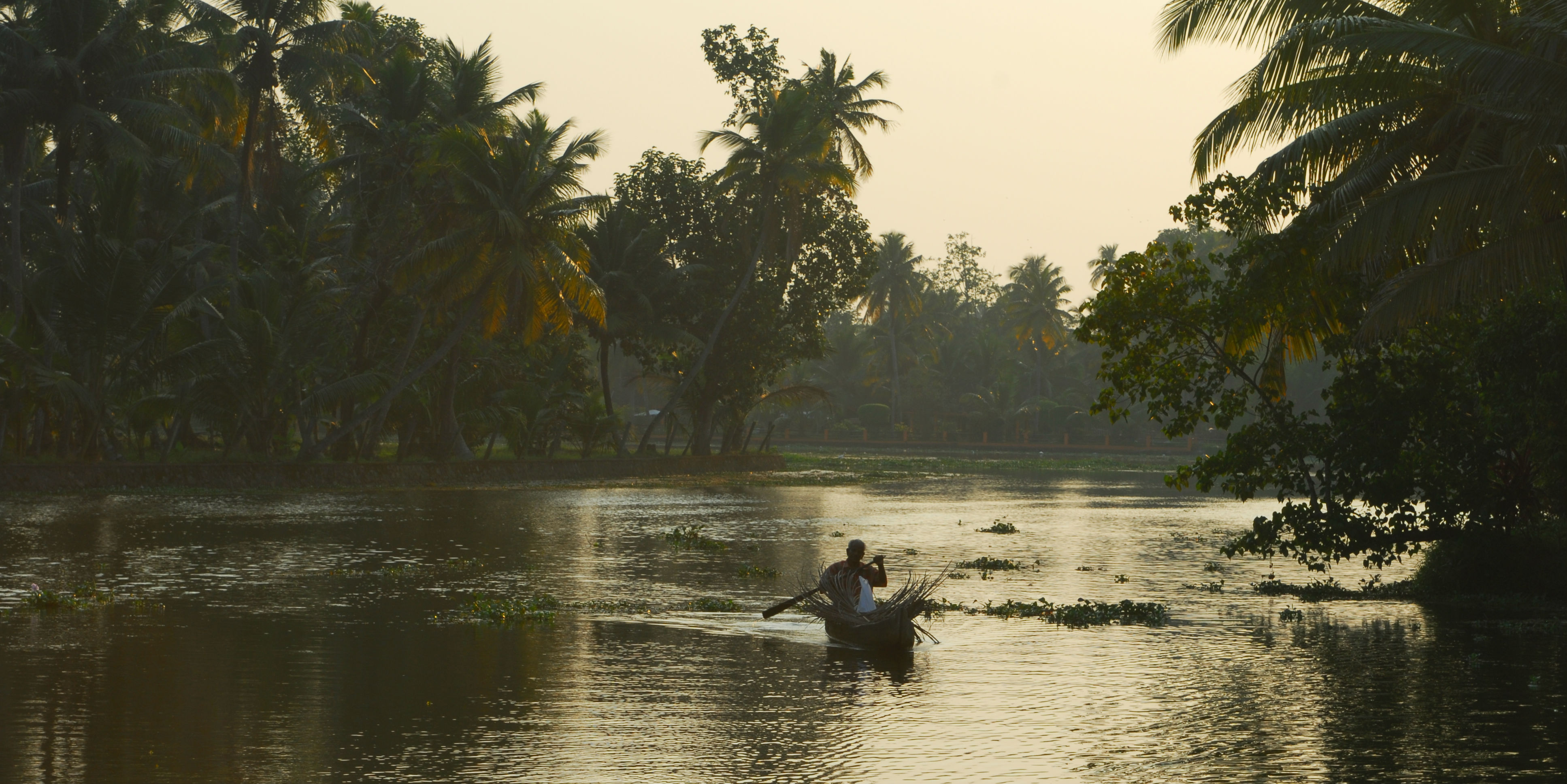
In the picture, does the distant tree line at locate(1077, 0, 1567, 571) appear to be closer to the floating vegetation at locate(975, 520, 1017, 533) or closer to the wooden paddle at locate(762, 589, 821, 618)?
the wooden paddle at locate(762, 589, 821, 618)

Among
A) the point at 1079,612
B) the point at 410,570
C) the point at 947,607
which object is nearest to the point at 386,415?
the point at 410,570

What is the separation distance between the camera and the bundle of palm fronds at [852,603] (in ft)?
44.8

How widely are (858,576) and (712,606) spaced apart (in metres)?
2.97

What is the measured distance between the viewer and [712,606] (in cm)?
1702

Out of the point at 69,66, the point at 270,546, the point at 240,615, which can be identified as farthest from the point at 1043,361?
the point at 240,615

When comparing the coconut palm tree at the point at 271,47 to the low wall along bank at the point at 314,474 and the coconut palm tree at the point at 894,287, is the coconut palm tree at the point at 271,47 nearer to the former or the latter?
the low wall along bank at the point at 314,474

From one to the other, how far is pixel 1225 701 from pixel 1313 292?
8.79 meters

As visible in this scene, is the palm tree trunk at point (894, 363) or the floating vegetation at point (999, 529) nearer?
the floating vegetation at point (999, 529)

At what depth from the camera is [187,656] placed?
Answer: 40.9ft

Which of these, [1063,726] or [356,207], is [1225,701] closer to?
[1063,726]

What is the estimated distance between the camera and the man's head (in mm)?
14500


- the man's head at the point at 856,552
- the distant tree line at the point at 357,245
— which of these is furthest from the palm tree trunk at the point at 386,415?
the man's head at the point at 856,552

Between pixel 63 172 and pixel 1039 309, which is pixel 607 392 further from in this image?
pixel 1039 309

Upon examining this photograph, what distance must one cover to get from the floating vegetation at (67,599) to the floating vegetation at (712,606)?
6.72 meters
